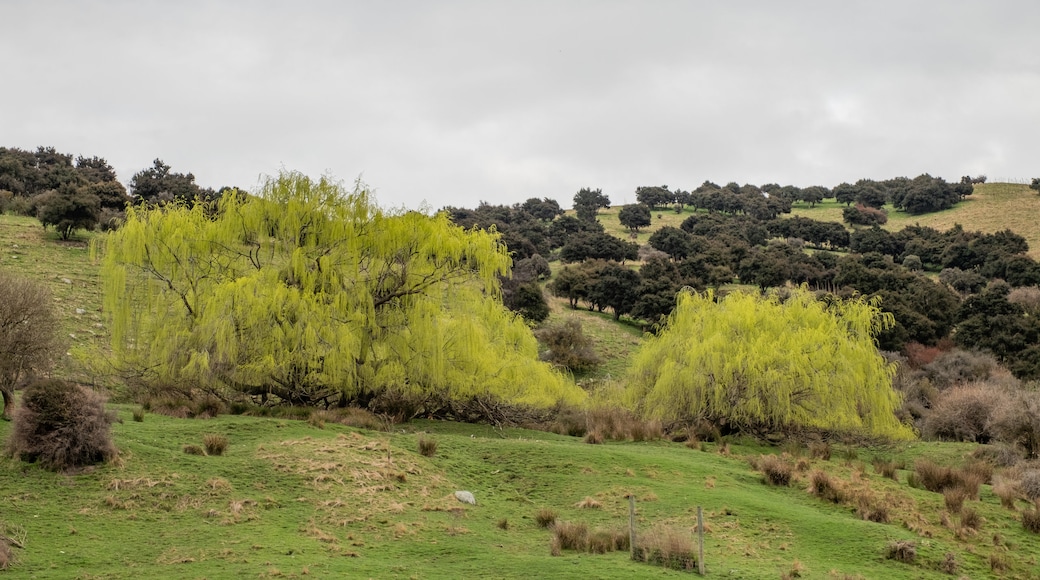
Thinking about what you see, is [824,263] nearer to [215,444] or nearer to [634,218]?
[634,218]

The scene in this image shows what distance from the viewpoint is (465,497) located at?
17141 millimetres

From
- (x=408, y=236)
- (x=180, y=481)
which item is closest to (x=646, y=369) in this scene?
(x=408, y=236)

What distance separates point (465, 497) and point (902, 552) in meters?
8.87

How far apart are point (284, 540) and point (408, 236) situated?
1562 centimetres

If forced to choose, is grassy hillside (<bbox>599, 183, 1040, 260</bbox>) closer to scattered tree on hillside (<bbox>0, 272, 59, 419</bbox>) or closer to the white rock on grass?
the white rock on grass

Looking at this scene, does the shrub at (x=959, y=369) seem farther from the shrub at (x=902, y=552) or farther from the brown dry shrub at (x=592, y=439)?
the shrub at (x=902, y=552)

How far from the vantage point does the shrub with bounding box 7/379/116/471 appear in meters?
15.0

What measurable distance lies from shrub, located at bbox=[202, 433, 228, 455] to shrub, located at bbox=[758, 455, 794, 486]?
14011 mm

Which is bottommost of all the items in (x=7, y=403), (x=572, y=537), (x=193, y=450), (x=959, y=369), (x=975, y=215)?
(x=959, y=369)

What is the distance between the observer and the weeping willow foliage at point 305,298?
25.0 meters

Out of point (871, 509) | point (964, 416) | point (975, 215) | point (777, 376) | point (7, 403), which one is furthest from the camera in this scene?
point (975, 215)

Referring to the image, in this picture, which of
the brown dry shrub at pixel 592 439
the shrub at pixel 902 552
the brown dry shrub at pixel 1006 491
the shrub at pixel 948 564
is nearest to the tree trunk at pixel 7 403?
the brown dry shrub at pixel 592 439

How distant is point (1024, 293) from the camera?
67500 mm

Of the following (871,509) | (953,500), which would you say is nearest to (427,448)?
(871,509)
